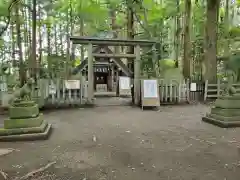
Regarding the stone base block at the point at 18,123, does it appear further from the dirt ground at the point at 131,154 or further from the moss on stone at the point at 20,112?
the dirt ground at the point at 131,154

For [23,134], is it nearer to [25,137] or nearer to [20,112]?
[25,137]

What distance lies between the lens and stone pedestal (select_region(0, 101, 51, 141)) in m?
4.96

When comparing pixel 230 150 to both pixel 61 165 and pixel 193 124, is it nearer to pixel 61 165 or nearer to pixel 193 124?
pixel 193 124

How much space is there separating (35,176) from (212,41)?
11.7 metres

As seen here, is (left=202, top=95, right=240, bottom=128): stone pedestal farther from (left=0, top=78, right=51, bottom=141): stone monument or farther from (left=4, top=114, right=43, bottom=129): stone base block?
(left=4, top=114, right=43, bottom=129): stone base block

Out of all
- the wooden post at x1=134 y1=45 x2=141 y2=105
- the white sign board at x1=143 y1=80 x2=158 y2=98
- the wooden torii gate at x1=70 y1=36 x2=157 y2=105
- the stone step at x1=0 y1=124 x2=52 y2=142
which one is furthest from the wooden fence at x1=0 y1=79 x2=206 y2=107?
the stone step at x1=0 y1=124 x2=52 y2=142

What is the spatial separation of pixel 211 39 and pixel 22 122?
35.1ft

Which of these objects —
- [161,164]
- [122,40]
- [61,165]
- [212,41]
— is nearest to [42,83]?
[122,40]

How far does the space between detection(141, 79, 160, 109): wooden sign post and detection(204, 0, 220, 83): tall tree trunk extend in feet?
13.0

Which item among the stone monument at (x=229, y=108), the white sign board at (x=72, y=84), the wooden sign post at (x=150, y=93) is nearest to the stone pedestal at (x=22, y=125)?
the stone monument at (x=229, y=108)

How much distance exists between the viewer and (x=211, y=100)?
12.2 m

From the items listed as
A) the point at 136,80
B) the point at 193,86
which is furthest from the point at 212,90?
the point at 136,80

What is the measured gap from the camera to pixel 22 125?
5.12 m

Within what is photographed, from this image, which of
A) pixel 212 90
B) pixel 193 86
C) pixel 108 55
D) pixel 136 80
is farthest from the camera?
pixel 212 90
